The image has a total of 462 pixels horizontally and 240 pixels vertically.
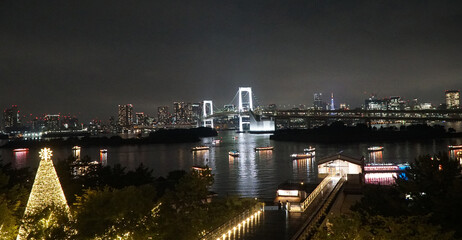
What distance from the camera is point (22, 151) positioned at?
83.8ft

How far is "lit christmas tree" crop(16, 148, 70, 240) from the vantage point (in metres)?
2.72

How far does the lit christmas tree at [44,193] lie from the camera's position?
272 centimetres

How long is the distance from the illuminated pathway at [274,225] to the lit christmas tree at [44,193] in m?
1.22

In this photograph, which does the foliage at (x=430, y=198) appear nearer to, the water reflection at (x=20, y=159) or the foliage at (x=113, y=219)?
the foliage at (x=113, y=219)

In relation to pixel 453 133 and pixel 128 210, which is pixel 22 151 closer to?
pixel 128 210

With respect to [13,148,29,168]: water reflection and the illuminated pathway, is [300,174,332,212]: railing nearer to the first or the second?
the illuminated pathway

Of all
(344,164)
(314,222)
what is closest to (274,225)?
(314,222)

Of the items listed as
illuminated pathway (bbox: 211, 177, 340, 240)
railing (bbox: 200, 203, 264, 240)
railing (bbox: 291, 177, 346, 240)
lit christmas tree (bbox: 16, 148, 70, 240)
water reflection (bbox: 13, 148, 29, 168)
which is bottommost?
railing (bbox: 291, 177, 346, 240)

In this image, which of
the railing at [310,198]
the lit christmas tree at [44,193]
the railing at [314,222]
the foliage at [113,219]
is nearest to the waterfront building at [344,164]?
the railing at [310,198]

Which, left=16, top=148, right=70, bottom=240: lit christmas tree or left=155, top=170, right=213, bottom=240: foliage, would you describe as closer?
left=16, top=148, right=70, bottom=240: lit christmas tree

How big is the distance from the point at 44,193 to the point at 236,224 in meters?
1.50

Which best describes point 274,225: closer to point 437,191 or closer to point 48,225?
point 437,191

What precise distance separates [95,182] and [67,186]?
3.30 ft

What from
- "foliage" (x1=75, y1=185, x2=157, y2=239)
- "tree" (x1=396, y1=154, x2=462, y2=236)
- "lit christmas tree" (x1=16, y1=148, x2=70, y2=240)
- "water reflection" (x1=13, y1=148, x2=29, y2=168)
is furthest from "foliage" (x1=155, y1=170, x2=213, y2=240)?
"water reflection" (x1=13, y1=148, x2=29, y2=168)
